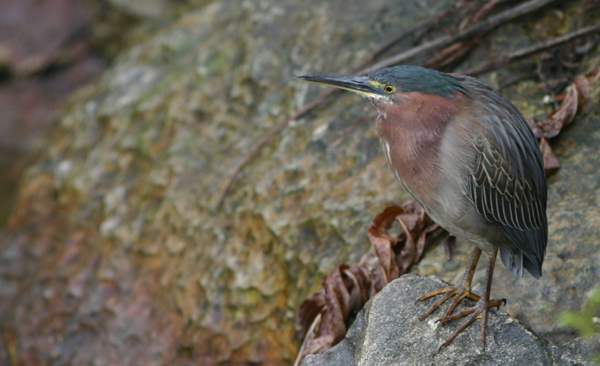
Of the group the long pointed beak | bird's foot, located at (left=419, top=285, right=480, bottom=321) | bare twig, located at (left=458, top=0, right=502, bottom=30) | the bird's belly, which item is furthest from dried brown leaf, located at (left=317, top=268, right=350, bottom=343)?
bare twig, located at (left=458, top=0, right=502, bottom=30)

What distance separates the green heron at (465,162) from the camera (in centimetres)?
245

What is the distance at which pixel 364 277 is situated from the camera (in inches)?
122

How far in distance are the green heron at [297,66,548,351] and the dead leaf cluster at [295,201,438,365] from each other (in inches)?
19.9

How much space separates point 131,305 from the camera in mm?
4195

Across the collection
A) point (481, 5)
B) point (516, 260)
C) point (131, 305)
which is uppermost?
point (481, 5)

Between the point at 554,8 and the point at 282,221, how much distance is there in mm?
2257

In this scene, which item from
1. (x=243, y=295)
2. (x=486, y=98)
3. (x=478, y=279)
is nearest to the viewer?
(x=486, y=98)

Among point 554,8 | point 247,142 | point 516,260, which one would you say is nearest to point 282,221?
point 247,142

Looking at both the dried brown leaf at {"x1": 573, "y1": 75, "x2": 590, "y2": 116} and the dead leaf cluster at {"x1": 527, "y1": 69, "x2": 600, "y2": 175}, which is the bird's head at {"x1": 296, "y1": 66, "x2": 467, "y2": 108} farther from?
the dried brown leaf at {"x1": 573, "y1": 75, "x2": 590, "y2": 116}

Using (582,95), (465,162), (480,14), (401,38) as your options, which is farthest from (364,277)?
(480,14)

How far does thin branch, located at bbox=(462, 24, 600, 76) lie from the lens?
358 cm

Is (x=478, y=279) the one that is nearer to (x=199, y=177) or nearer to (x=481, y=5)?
(x=481, y=5)

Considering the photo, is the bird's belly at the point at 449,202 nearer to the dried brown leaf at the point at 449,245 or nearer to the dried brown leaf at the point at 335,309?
the dried brown leaf at the point at 449,245

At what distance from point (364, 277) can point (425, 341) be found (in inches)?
27.6
